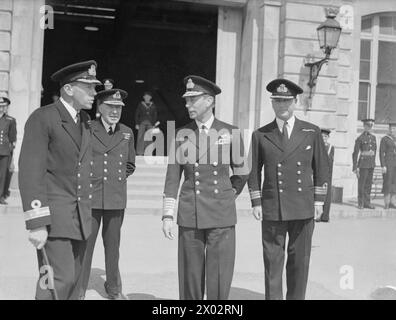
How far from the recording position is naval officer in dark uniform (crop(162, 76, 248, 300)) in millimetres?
4359

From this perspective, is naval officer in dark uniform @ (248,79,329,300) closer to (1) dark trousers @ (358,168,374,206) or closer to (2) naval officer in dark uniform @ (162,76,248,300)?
(2) naval officer in dark uniform @ (162,76,248,300)

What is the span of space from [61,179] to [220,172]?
4.27 feet

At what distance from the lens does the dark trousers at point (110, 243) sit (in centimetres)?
546

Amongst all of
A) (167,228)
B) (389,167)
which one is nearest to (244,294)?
(167,228)

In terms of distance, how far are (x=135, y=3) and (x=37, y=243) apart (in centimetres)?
1673

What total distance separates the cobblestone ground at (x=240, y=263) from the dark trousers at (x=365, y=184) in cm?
213

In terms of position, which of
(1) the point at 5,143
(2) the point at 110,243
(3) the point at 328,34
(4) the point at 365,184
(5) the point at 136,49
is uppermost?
(5) the point at 136,49

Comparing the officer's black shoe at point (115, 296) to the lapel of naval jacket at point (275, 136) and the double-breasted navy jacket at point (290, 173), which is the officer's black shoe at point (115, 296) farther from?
the lapel of naval jacket at point (275, 136)

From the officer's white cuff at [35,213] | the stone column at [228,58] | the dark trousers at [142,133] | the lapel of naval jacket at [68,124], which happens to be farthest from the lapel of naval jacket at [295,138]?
the dark trousers at [142,133]

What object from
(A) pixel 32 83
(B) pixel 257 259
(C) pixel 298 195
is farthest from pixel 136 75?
(C) pixel 298 195

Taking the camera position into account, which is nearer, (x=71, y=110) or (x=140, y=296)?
(x=71, y=110)

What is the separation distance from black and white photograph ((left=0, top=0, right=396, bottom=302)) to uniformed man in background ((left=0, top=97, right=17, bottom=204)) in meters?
0.03

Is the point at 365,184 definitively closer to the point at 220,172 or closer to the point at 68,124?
the point at 220,172

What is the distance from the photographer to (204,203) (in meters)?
4.36
